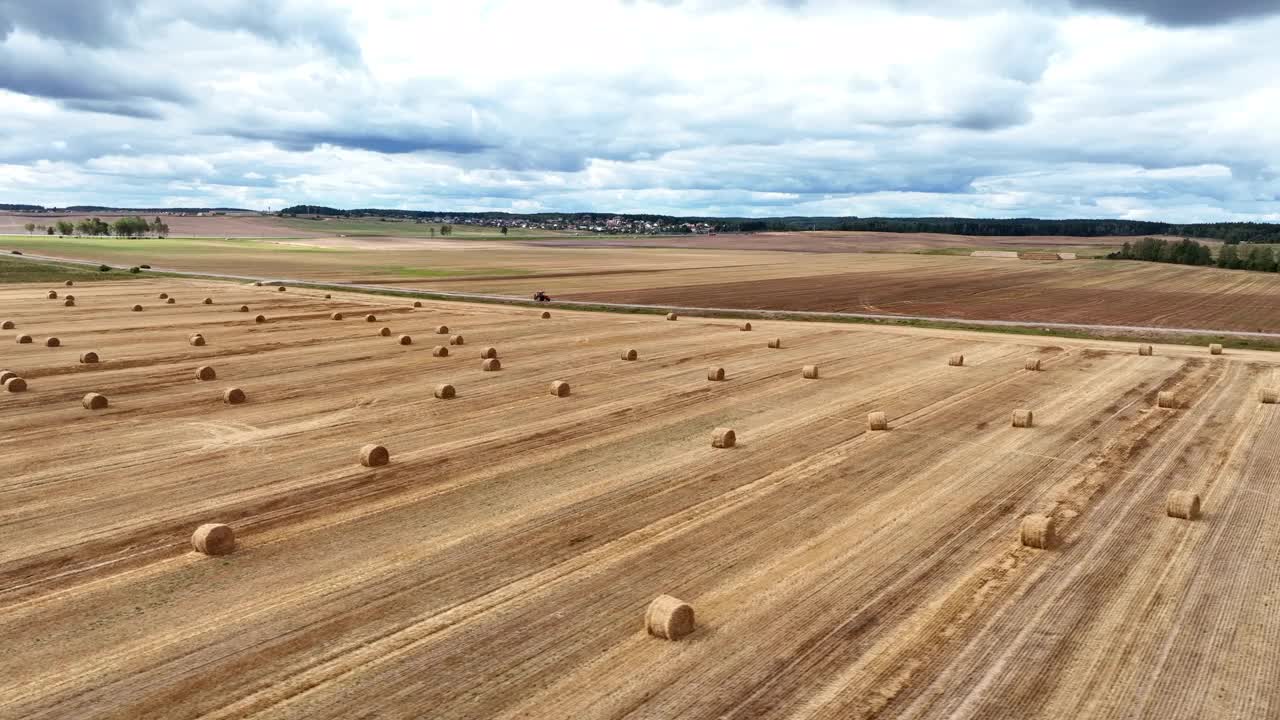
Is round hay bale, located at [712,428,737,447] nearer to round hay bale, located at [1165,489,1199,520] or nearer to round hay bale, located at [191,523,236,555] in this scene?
round hay bale, located at [1165,489,1199,520]

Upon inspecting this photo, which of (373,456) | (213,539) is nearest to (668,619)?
(213,539)

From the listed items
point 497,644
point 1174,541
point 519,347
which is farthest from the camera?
point 519,347

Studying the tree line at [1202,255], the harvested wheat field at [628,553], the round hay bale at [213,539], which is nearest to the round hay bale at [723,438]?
the harvested wheat field at [628,553]

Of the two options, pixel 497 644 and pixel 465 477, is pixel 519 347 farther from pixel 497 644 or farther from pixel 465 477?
pixel 497 644

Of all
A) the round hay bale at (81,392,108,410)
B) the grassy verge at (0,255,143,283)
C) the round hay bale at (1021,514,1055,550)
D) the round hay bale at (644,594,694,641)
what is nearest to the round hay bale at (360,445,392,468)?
the round hay bale at (644,594,694,641)

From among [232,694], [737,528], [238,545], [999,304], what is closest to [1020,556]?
[737,528]

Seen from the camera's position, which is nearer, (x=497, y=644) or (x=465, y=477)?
(x=497, y=644)

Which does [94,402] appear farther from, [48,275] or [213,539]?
[48,275]
